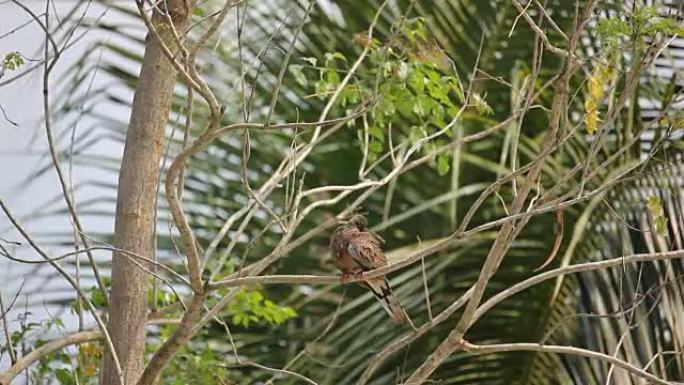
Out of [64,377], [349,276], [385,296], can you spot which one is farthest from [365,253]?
[64,377]

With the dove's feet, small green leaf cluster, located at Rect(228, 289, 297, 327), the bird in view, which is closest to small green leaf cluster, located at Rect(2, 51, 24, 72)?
the dove's feet

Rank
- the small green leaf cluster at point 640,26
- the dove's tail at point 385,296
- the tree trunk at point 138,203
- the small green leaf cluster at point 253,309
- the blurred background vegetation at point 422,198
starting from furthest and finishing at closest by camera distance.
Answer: the blurred background vegetation at point 422,198 → the small green leaf cluster at point 253,309 → the dove's tail at point 385,296 → the tree trunk at point 138,203 → the small green leaf cluster at point 640,26

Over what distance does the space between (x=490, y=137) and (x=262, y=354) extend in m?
1.35

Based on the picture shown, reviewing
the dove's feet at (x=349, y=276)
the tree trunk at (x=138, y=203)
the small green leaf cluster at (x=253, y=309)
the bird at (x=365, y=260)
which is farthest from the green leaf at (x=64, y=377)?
the dove's feet at (x=349, y=276)

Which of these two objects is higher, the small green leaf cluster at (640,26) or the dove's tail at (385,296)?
the small green leaf cluster at (640,26)

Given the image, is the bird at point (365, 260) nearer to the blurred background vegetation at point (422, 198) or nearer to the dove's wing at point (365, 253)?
the dove's wing at point (365, 253)

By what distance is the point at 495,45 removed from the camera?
18.4 feet

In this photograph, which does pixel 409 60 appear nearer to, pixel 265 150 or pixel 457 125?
pixel 457 125

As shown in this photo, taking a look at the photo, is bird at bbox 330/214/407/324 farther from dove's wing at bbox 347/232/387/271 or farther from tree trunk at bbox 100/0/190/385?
tree trunk at bbox 100/0/190/385

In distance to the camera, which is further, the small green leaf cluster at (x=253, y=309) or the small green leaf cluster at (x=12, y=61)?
the small green leaf cluster at (x=253, y=309)

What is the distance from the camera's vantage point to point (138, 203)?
11.6 feet

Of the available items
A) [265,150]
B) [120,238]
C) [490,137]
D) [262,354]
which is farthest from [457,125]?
[120,238]

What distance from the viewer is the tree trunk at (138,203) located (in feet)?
11.4

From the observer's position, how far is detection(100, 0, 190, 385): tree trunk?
11.4 ft
